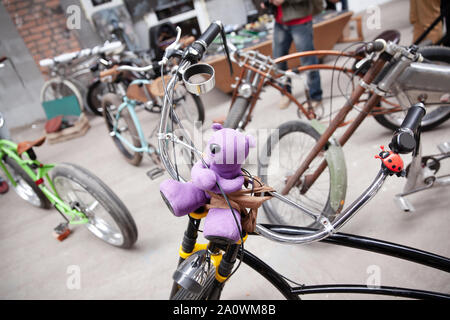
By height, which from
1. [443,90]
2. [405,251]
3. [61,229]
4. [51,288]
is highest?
[443,90]

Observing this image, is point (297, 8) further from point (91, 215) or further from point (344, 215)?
point (91, 215)

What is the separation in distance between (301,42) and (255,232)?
2.22 meters

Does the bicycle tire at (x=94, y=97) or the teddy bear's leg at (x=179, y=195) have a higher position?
the teddy bear's leg at (x=179, y=195)

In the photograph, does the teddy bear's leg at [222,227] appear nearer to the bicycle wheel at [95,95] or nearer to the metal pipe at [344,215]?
the metal pipe at [344,215]

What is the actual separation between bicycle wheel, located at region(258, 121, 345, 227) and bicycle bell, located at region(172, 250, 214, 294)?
60cm

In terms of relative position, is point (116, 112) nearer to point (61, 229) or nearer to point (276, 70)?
point (61, 229)

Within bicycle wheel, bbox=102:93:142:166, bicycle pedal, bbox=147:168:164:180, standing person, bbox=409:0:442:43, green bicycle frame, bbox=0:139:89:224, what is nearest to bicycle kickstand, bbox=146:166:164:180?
bicycle pedal, bbox=147:168:164:180

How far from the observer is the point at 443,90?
1.24 metres

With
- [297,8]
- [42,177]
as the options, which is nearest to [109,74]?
[42,177]

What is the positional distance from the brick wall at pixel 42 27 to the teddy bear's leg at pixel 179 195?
4.15 m

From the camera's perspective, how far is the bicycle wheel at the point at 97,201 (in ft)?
4.76

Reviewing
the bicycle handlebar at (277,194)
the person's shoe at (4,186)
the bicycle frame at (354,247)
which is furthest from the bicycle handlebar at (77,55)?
the bicycle frame at (354,247)
